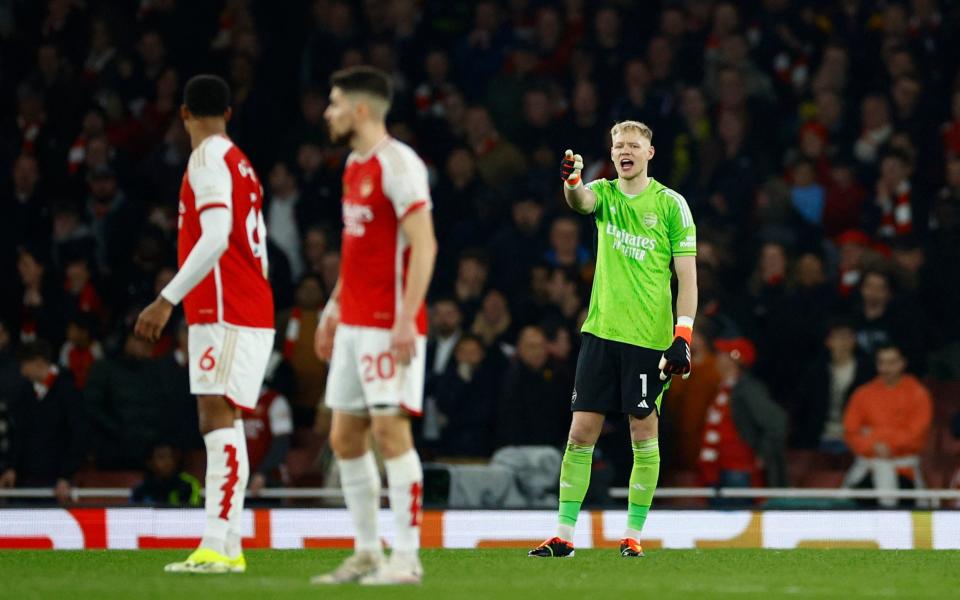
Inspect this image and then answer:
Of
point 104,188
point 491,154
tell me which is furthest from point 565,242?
point 104,188

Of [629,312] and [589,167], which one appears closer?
[629,312]

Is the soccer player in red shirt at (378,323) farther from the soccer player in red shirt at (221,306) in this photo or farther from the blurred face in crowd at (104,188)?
the blurred face in crowd at (104,188)

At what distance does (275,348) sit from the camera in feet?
47.3

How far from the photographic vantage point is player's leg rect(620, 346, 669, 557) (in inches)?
356

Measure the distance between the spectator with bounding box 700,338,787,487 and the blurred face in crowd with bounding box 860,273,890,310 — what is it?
1.20 meters

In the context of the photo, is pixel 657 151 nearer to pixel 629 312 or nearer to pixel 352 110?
pixel 629 312

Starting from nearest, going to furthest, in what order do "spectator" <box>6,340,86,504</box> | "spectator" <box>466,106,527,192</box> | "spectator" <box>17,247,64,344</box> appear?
"spectator" <box>6,340,86,504</box> < "spectator" <box>17,247,64,344</box> < "spectator" <box>466,106,527,192</box>

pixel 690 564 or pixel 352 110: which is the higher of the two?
pixel 352 110

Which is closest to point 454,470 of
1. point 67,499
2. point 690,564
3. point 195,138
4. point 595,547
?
point 595,547

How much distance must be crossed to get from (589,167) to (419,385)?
8.91 metres

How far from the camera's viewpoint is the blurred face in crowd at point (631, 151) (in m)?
9.06

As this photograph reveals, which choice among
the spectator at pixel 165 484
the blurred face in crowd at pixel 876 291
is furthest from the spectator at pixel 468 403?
the blurred face in crowd at pixel 876 291

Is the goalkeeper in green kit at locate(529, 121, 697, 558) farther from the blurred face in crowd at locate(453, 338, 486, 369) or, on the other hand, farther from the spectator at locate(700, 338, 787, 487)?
the blurred face in crowd at locate(453, 338, 486, 369)

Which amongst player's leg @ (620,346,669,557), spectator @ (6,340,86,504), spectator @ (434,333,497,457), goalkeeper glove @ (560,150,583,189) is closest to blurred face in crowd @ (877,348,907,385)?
spectator @ (434,333,497,457)
